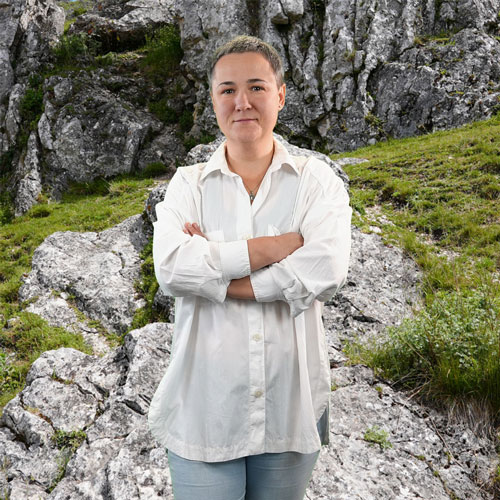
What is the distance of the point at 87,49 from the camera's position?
21062 mm

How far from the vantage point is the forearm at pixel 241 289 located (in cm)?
200

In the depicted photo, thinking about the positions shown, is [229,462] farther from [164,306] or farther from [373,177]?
[373,177]

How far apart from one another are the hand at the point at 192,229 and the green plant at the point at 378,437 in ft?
8.20

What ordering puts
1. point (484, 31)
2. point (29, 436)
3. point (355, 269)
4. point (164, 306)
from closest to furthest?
point (29, 436), point (355, 269), point (164, 306), point (484, 31)

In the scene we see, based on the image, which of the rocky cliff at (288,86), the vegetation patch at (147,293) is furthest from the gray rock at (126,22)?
the vegetation patch at (147,293)

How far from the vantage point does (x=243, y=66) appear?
6.82ft

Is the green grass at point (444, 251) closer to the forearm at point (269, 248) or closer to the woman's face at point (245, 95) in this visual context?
the forearm at point (269, 248)

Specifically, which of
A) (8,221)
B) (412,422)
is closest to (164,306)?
(412,422)

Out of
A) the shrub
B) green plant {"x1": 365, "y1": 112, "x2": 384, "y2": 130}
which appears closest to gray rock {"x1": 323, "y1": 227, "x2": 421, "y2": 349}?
the shrub

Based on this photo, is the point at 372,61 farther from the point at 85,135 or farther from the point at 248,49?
the point at 248,49

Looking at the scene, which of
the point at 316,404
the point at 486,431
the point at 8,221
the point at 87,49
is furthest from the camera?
the point at 87,49

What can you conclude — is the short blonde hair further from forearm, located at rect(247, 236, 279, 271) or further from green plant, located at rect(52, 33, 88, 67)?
green plant, located at rect(52, 33, 88, 67)

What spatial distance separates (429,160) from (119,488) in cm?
1002

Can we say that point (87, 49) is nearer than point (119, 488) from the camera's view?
No
